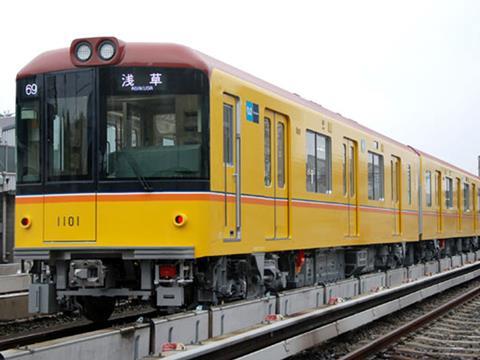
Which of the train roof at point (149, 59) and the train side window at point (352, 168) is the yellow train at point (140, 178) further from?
the train side window at point (352, 168)

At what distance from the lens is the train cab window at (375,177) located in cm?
1502

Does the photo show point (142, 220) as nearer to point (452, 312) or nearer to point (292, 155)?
point (292, 155)

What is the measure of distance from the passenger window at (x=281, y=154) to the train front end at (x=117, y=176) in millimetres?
2385

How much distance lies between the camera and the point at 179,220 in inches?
315

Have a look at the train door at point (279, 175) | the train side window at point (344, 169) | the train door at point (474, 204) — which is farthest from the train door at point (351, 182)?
the train door at point (474, 204)

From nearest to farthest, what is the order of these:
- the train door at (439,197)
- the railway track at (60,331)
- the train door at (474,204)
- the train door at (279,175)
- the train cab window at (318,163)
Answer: the railway track at (60,331) → the train door at (279,175) → the train cab window at (318,163) → the train door at (439,197) → the train door at (474,204)

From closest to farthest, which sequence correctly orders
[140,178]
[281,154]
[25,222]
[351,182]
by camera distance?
1. [140,178]
2. [25,222]
3. [281,154]
4. [351,182]

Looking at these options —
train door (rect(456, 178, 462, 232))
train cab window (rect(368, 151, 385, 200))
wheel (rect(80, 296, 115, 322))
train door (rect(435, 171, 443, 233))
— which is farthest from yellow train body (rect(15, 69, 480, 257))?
train door (rect(456, 178, 462, 232))

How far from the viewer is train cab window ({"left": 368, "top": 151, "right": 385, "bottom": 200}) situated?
15.0 metres

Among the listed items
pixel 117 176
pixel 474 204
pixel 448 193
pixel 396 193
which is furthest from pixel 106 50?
pixel 474 204

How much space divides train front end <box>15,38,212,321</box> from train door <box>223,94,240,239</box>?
0.52m

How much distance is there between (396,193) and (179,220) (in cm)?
1007

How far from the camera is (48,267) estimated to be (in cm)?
873

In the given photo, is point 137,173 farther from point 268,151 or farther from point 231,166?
point 268,151
